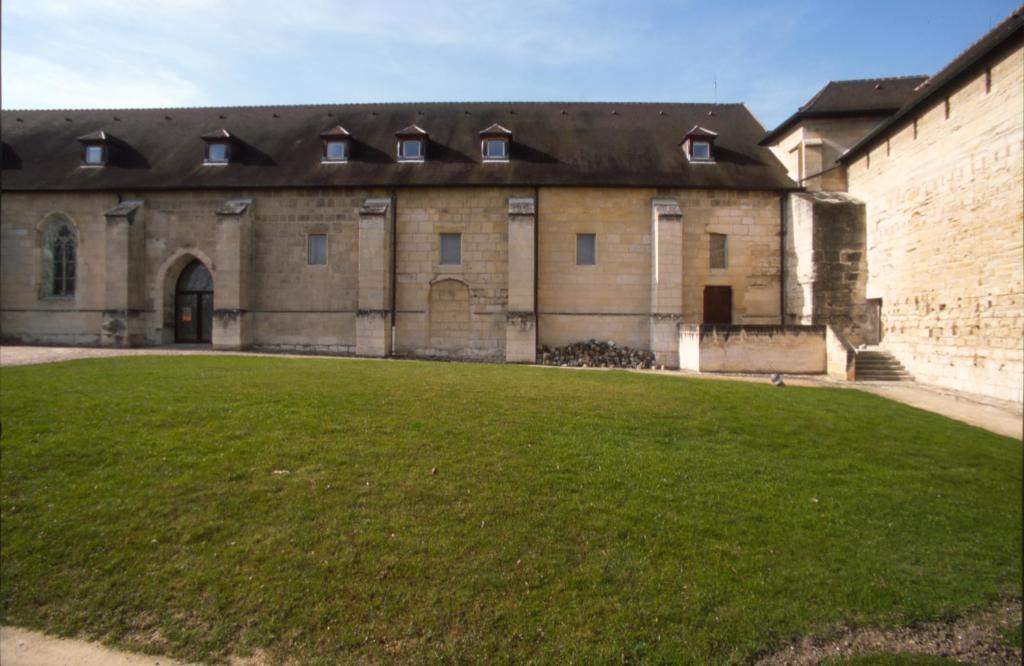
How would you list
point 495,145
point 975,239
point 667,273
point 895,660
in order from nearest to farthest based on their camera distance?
point 895,660, point 975,239, point 667,273, point 495,145

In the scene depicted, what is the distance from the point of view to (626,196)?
22812mm

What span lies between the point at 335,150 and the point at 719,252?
16.8 m

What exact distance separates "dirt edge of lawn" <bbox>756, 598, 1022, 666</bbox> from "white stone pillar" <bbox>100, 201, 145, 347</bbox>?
1044 inches

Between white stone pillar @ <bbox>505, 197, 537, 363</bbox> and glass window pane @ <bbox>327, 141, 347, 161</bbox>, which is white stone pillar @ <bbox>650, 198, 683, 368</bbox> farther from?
glass window pane @ <bbox>327, 141, 347, 161</bbox>

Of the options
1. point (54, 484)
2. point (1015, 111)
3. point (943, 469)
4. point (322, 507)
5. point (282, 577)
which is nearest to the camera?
point (943, 469)

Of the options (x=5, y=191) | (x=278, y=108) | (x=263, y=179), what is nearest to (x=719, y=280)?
(x=263, y=179)

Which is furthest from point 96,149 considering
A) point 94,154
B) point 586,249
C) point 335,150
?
point 586,249

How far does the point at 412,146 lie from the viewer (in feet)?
80.0

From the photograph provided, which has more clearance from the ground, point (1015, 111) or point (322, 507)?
point (1015, 111)

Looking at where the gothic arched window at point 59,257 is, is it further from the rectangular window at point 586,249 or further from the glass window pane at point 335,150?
the rectangular window at point 586,249

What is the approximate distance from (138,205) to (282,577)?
24.1 meters

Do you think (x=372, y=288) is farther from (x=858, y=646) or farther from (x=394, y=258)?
(x=858, y=646)

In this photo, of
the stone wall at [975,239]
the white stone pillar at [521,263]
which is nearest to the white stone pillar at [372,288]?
the white stone pillar at [521,263]

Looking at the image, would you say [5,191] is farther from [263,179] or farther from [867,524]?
[867,524]
